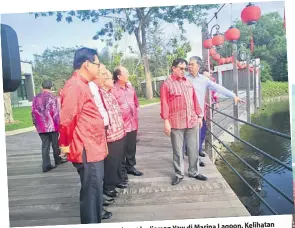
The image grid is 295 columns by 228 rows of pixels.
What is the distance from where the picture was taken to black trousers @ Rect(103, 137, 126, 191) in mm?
2061

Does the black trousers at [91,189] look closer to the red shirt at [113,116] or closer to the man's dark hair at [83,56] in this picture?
the red shirt at [113,116]

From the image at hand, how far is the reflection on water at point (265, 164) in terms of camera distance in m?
2.07

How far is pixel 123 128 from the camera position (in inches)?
83.4

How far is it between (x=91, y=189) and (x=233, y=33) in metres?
1.40

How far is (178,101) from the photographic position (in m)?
2.13

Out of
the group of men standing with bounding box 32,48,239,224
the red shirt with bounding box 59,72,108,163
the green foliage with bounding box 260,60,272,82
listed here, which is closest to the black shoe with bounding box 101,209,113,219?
the group of men standing with bounding box 32,48,239,224

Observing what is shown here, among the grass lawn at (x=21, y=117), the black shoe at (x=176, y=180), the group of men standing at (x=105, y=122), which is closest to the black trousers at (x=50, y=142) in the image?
the group of men standing at (x=105, y=122)

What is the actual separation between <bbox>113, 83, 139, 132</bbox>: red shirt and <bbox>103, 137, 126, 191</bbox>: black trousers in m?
0.13

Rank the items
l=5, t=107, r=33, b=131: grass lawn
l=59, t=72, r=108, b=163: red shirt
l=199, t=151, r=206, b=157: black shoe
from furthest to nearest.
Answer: l=199, t=151, r=206, b=157: black shoe < l=5, t=107, r=33, b=131: grass lawn < l=59, t=72, r=108, b=163: red shirt

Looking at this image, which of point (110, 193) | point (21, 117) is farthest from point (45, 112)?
point (110, 193)

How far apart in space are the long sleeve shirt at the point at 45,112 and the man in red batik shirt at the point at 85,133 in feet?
0.79

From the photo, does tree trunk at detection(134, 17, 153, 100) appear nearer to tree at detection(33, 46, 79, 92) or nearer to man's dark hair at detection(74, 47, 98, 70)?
man's dark hair at detection(74, 47, 98, 70)

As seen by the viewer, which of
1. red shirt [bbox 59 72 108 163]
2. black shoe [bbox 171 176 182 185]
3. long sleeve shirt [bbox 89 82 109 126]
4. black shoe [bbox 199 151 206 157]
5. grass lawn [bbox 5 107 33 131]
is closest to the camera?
red shirt [bbox 59 72 108 163]

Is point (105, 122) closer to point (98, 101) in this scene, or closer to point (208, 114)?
point (98, 101)
